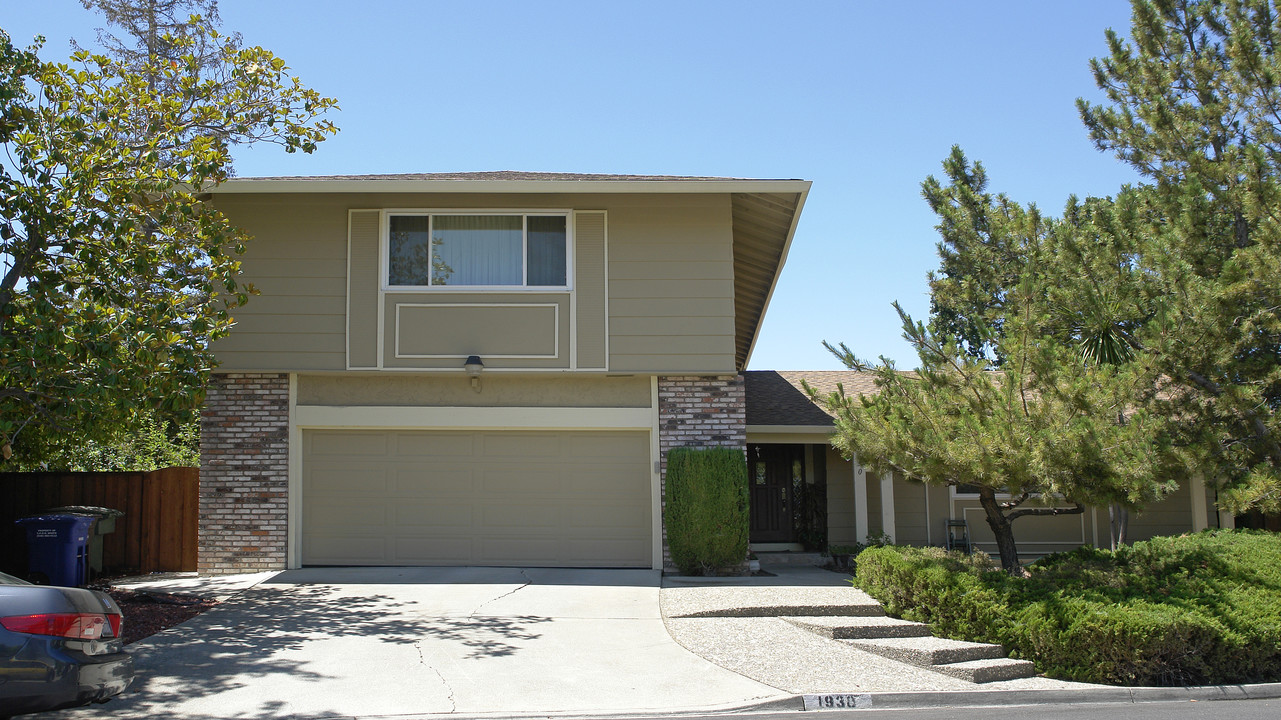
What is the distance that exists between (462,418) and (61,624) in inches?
286

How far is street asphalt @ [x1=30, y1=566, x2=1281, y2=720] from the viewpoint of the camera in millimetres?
7133

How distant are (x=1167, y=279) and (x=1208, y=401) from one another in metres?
1.63

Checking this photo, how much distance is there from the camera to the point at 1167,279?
1147 centimetres

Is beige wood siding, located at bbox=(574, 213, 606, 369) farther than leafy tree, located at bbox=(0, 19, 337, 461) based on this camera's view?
Yes

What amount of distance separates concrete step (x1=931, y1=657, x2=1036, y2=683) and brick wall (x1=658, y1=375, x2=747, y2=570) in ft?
15.9

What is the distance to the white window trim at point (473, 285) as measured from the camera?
41.8ft

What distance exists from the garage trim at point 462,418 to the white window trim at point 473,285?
160 centimetres

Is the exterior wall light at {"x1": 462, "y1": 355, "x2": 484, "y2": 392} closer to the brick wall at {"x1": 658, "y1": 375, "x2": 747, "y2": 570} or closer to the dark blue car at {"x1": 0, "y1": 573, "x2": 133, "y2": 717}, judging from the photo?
the brick wall at {"x1": 658, "y1": 375, "x2": 747, "y2": 570}


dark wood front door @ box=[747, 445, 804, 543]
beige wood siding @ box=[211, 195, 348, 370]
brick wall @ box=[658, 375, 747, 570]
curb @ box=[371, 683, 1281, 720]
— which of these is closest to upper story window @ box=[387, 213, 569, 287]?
beige wood siding @ box=[211, 195, 348, 370]

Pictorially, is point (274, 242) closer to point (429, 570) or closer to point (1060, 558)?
point (429, 570)

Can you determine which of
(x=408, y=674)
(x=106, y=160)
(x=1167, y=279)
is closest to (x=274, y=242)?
(x=106, y=160)

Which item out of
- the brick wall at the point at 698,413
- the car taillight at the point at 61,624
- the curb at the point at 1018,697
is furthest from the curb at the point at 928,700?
the brick wall at the point at 698,413

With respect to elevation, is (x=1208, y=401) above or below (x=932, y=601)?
above

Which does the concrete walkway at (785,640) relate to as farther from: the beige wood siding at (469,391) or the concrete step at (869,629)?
the beige wood siding at (469,391)
